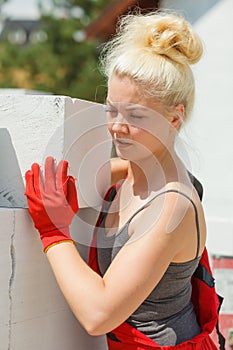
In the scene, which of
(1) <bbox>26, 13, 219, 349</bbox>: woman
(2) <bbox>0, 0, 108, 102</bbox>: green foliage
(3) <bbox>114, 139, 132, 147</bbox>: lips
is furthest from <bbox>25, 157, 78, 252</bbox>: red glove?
(2) <bbox>0, 0, 108, 102</bbox>: green foliage

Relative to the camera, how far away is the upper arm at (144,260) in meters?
1.50

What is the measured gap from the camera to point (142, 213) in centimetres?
162

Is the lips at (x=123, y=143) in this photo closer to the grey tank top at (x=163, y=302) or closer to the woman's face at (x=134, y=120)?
the woman's face at (x=134, y=120)

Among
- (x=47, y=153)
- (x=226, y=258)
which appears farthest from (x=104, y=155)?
(x=226, y=258)

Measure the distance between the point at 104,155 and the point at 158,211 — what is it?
→ 0.40 meters

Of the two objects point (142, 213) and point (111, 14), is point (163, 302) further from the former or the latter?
point (111, 14)

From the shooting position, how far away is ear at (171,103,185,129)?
64.2 inches

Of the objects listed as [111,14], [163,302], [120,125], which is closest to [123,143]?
[120,125]

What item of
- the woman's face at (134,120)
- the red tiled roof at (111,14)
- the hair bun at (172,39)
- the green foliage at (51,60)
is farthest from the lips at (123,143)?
the green foliage at (51,60)

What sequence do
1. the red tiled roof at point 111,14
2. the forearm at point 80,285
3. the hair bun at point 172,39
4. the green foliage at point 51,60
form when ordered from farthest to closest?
the green foliage at point 51,60 → the red tiled roof at point 111,14 → the hair bun at point 172,39 → the forearm at point 80,285

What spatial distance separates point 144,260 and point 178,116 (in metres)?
0.39

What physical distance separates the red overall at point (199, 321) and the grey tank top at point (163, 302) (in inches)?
0.7

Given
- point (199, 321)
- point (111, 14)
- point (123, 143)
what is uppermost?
point (123, 143)

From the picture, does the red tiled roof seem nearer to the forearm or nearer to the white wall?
the white wall
